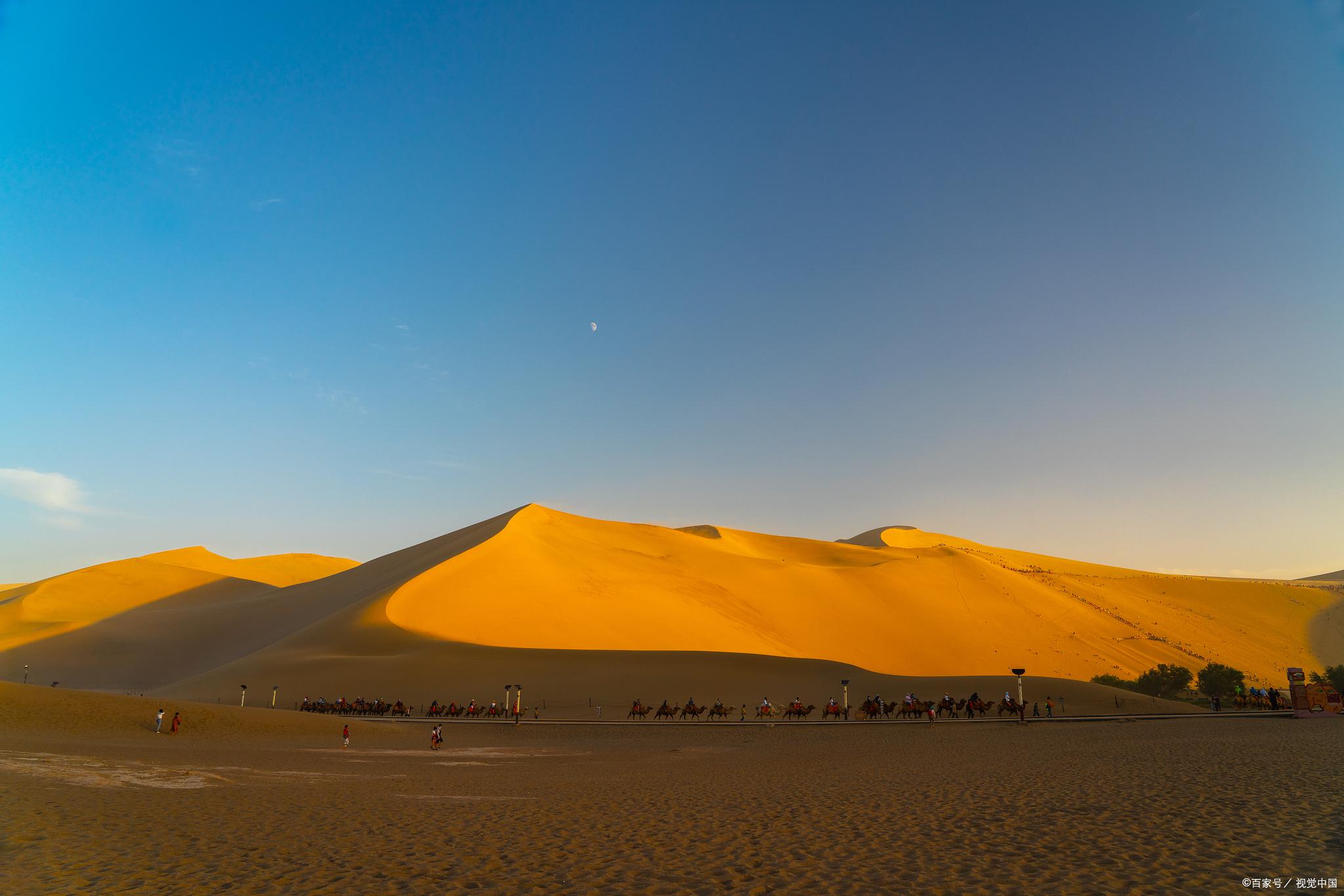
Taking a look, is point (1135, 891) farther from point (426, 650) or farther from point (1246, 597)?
point (1246, 597)

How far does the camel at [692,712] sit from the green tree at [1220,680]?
36.3 m

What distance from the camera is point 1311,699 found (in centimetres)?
3409

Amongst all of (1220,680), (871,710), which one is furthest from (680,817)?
(1220,680)

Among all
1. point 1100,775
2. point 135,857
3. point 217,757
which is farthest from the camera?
point 217,757

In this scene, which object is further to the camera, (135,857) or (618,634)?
(618,634)

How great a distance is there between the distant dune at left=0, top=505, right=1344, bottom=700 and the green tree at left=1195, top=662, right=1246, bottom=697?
8132 millimetres

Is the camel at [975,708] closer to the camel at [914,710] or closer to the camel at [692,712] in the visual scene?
the camel at [914,710]

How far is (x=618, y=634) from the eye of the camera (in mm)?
53469

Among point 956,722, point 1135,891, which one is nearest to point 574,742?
point 956,722

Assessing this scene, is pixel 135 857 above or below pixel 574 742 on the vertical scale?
above

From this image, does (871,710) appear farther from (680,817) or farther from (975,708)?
(680,817)

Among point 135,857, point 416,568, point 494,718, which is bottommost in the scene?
point 494,718

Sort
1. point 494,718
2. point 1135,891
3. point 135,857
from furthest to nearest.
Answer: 1. point 494,718
2. point 135,857
3. point 1135,891

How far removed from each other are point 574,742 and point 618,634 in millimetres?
25552
